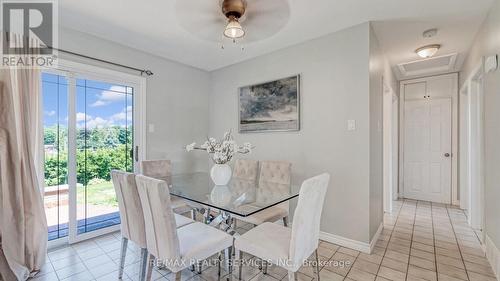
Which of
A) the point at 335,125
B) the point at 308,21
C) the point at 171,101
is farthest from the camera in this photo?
the point at 171,101

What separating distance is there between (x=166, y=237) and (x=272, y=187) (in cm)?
122

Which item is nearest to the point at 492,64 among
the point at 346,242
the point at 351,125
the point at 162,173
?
the point at 351,125

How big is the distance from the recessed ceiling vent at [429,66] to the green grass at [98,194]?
16.1 ft

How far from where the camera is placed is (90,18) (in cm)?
239

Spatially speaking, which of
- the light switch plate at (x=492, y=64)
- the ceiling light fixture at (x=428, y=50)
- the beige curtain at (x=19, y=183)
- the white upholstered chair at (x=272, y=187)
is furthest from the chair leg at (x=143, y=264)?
the ceiling light fixture at (x=428, y=50)

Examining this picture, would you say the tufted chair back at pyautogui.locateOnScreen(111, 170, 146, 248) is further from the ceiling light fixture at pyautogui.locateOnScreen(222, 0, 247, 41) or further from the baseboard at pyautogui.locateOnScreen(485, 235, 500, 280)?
the baseboard at pyautogui.locateOnScreen(485, 235, 500, 280)

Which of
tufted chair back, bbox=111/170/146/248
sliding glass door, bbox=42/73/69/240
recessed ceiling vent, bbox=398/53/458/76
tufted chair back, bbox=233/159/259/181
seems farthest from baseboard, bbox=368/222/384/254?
sliding glass door, bbox=42/73/69/240

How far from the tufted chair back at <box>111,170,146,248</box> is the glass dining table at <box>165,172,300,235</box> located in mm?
401

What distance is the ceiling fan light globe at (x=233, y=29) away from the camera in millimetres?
1658

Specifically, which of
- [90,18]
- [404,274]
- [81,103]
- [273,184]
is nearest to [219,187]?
[273,184]

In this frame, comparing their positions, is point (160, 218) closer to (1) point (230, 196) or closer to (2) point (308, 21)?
(1) point (230, 196)

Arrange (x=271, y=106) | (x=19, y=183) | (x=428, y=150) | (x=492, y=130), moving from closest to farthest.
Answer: (x=19, y=183) → (x=492, y=130) → (x=271, y=106) → (x=428, y=150)

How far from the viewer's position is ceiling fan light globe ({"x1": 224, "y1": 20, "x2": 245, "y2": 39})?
5.44ft

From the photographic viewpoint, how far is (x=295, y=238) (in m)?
1.47
